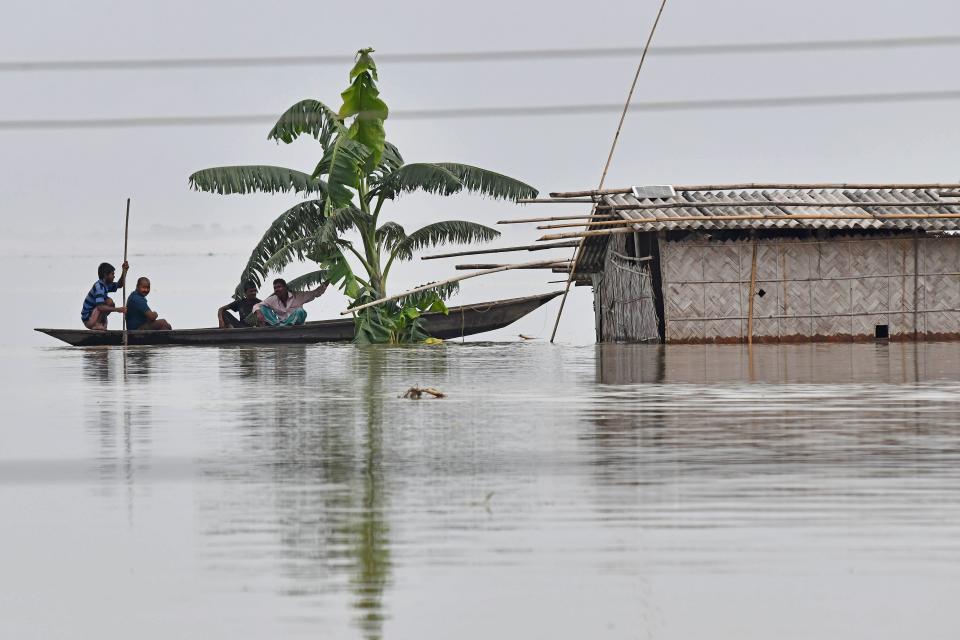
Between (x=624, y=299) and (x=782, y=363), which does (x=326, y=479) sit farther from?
(x=624, y=299)

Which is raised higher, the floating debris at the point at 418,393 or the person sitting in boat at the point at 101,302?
the person sitting in boat at the point at 101,302

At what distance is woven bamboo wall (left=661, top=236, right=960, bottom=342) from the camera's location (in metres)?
20.6

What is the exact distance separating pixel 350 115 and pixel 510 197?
3438mm

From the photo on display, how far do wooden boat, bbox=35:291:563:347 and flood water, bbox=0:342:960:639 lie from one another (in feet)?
38.5

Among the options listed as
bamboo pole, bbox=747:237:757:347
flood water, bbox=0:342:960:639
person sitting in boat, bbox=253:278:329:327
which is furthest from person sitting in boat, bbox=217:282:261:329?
flood water, bbox=0:342:960:639

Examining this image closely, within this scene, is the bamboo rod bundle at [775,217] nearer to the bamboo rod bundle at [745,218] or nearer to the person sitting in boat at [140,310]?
the bamboo rod bundle at [745,218]

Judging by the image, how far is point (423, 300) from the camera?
23844mm

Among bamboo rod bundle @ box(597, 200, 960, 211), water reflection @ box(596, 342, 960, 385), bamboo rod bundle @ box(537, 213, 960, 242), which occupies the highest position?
bamboo rod bundle @ box(597, 200, 960, 211)

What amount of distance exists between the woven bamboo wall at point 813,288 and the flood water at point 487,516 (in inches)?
361

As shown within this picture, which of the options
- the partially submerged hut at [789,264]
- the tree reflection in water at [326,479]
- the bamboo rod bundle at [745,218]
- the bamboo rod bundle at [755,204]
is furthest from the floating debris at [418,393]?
the bamboo rod bundle at [755,204]

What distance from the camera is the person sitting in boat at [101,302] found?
74.8 feet

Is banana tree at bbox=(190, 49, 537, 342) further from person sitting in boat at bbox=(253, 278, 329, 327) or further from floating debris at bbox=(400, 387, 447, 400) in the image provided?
floating debris at bbox=(400, 387, 447, 400)

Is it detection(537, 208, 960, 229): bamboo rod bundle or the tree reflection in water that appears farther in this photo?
detection(537, 208, 960, 229): bamboo rod bundle

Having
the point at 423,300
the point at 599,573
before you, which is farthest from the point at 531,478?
the point at 423,300
